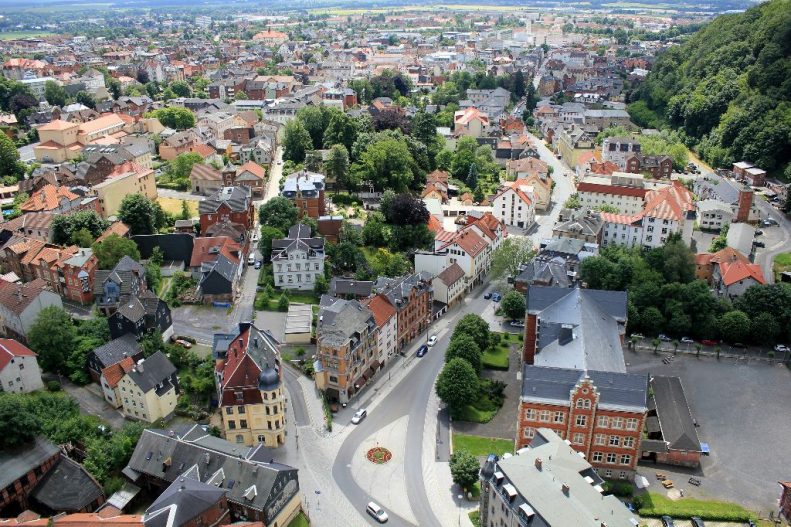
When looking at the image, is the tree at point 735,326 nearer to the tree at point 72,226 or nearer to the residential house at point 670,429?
the residential house at point 670,429

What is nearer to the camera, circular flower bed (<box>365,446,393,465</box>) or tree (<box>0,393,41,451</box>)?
tree (<box>0,393,41,451</box>)

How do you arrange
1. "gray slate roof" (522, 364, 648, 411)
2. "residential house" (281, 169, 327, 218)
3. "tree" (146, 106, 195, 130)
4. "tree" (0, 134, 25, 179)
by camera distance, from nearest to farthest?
"gray slate roof" (522, 364, 648, 411)
"residential house" (281, 169, 327, 218)
"tree" (0, 134, 25, 179)
"tree" (146, 106, 195, 130)

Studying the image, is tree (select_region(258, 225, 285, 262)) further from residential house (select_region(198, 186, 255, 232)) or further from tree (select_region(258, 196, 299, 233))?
residential house (select_region(198, 186, 255, 232))

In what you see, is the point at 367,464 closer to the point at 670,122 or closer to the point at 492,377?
the point at 492,377

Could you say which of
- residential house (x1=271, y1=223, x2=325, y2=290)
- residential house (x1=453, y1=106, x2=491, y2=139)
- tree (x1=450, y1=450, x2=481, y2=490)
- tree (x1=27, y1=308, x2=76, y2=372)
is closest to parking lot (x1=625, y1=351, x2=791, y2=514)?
tree (x1=450, y1=450, x2=481, y2=490)

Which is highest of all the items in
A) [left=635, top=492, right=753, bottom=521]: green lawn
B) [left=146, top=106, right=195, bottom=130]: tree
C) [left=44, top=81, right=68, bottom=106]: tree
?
[left=44, top=81, right=68, bottom=106]: tree

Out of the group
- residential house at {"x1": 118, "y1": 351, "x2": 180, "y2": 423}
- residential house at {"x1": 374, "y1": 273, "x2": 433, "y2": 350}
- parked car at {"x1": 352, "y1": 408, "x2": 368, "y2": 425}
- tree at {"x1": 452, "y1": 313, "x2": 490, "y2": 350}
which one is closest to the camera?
residential house at {"x1": 118, "y1": 351, "x2": 180, "y2": 423}

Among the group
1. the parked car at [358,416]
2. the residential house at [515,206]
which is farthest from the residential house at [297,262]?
the residential house at [515,206]
